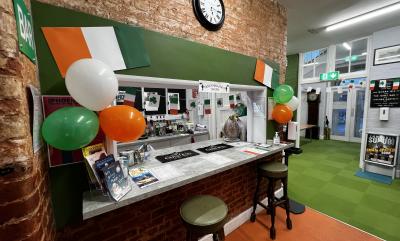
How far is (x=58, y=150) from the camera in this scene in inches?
44.1

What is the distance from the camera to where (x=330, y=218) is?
92.0 inches

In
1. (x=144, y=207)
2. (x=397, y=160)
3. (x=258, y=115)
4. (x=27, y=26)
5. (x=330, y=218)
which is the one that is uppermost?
(x=27, y=26)

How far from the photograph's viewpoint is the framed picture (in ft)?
11.4

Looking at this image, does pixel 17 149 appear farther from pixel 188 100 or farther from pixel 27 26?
pixel 188 100

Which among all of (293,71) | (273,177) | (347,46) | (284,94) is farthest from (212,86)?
(347,46)

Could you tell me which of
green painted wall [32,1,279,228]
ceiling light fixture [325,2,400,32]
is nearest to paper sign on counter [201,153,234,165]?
green painted wall [32,1,279,228]

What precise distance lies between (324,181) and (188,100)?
321 cm

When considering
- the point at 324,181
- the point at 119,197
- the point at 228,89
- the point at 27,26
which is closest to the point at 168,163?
the point at 119,197

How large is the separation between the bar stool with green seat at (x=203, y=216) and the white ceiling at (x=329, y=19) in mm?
3058

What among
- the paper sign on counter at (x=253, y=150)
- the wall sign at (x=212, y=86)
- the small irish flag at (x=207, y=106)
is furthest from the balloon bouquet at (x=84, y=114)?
the small irish flag at (x=207, y=106)

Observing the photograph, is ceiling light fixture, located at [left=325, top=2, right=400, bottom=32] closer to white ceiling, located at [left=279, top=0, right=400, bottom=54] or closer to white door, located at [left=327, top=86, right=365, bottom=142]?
white ceiling, located at [left=279, top=0, right=400, bottom=54]

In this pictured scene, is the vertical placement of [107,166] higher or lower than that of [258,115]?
lower

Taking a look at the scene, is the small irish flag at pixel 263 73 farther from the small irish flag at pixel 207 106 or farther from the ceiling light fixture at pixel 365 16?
the ceiling light fixture at pixel 365 16

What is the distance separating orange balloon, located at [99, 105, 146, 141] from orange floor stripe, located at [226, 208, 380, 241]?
1837 mm
